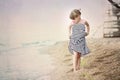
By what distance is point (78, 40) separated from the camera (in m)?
3.51

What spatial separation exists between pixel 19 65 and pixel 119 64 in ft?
3.59

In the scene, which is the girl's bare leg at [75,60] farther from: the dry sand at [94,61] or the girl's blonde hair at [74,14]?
the girl's blonde hair at [74,14]

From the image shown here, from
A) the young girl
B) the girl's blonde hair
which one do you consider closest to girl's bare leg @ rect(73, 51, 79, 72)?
the young girl

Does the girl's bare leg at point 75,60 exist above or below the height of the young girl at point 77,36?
below

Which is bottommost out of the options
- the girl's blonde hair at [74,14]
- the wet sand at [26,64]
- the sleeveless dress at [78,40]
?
the wet sand at [26,64]

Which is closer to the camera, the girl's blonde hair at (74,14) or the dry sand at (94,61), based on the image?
the dry sand at (94,61)

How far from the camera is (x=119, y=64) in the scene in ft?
11.3

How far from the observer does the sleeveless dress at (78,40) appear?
11.5ft

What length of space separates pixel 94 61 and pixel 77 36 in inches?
12.7

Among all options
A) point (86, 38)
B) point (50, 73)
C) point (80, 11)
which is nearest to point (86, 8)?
point (80, 11)

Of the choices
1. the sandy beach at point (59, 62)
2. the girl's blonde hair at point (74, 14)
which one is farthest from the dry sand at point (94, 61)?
the girl's blonde hair at point (74, 14)

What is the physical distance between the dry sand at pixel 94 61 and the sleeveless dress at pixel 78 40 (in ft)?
0.14

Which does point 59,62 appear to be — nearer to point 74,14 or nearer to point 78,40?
point 78,40

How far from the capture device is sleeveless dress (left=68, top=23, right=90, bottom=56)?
3500mm
